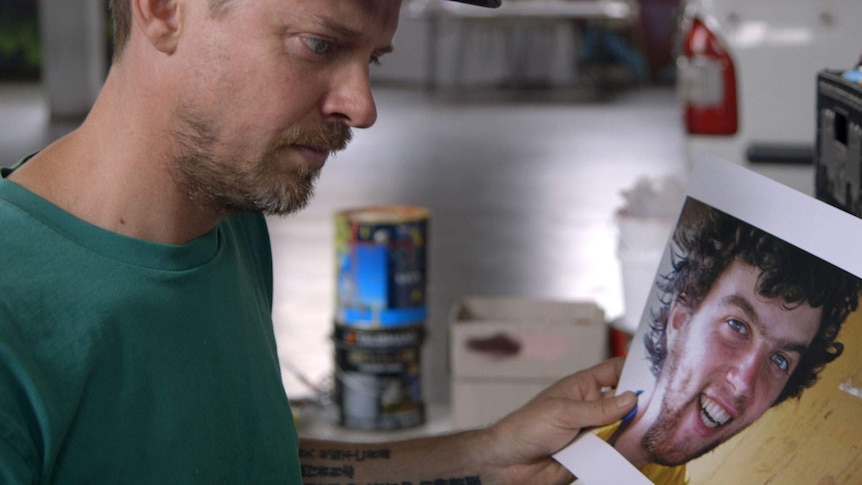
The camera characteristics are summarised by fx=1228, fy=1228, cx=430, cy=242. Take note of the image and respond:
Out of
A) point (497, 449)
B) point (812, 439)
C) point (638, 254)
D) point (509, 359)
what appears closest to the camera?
point (812, 439)

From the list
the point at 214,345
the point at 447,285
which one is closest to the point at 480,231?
the point at 447,285

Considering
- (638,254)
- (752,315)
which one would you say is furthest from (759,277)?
(638,254)

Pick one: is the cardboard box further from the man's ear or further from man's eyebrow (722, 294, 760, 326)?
the man's ear

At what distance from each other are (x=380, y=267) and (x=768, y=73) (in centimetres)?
154

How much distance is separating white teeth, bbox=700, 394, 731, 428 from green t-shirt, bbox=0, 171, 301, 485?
0.48m

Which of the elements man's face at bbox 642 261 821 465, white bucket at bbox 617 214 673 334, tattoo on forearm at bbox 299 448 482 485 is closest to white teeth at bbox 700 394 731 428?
man's face at bbox 642 261 821 465

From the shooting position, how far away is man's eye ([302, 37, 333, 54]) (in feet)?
3.98

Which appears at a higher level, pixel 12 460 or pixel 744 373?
pixel 12 460

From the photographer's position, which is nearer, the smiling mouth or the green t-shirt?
the green t-shirt

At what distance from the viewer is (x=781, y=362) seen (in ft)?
3.96

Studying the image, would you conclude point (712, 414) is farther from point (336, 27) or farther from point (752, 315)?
point (336, 27)

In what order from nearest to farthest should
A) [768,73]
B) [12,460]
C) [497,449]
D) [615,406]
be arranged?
[12,460] → [615,406] → [497,449] → [768,73]

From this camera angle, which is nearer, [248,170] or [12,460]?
[12,460]

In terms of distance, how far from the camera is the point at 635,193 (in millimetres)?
3211
